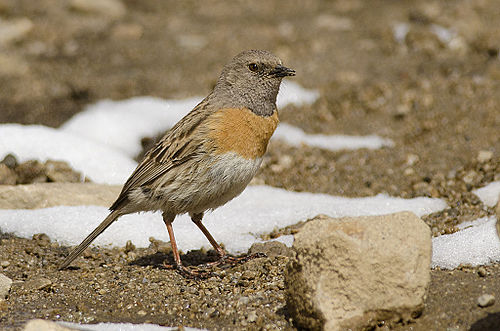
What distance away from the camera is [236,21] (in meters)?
12.0

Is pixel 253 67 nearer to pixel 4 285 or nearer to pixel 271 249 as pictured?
pixel 271 249

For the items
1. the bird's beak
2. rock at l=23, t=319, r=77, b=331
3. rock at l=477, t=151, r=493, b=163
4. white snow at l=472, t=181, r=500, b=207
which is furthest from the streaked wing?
rock at l=477, t=151, r=493, b=163

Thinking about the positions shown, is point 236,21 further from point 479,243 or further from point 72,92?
point 479,243

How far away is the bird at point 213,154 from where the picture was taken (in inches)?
214

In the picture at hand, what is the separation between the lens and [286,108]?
9.27m

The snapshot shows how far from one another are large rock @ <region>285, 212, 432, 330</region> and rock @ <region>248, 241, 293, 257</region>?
152cm

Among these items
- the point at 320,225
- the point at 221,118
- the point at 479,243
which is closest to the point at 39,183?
the point at 221,118

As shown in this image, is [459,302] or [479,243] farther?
[479,243]

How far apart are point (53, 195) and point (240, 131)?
215 cm

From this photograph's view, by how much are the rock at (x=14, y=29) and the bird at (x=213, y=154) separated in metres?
6.50

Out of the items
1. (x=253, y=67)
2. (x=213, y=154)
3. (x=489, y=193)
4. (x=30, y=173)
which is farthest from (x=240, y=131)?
(x=30, y=173)

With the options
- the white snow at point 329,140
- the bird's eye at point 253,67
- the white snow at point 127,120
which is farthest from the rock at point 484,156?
the white snow at point 127,120

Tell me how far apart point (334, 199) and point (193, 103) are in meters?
3.01

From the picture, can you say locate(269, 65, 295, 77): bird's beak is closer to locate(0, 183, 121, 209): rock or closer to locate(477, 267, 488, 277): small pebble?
locate(0, 183, 121, 209): rock
